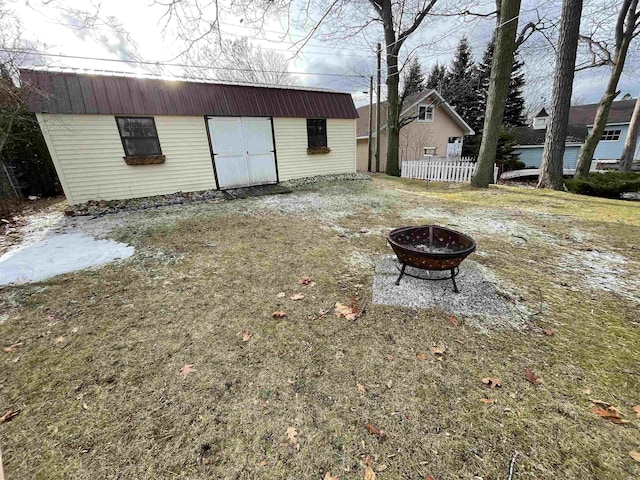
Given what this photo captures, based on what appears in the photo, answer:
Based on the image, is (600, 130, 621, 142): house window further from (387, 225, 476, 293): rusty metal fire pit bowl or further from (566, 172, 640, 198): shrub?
(387, 225, 476, 293): rusty metal fire pit bowl

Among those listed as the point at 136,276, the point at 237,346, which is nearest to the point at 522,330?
the point at 237,346

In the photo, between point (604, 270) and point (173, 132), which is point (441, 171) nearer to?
point (604, 270)

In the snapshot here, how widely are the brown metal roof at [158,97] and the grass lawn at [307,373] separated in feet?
18.5

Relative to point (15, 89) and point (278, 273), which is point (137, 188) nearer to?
point (15, 89)

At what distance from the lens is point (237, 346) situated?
2330mm

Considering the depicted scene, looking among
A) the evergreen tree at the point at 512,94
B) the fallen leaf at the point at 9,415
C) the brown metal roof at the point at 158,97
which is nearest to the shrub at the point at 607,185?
the brown metal roof at the point at 158,97

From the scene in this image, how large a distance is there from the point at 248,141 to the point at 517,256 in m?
8.41

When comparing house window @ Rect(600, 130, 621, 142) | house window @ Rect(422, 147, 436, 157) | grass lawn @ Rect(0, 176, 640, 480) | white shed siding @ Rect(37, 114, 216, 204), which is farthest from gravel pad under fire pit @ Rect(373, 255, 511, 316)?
house window @ Rect(600, 130, 621, 142)

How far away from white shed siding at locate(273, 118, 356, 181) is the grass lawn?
6.93m

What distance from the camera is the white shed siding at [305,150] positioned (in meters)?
9.90

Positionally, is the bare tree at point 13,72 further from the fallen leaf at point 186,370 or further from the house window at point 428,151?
the house window at point 428,151

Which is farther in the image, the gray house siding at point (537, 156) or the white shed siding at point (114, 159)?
the gray house siding at point (537, 156)

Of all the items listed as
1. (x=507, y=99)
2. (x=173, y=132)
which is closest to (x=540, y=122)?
(x=507, y=99)

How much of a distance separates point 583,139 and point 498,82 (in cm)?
2169
